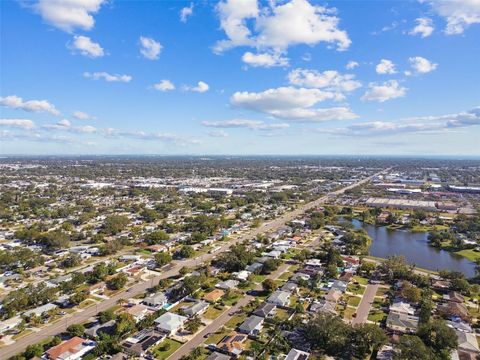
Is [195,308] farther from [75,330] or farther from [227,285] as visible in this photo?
→ [75,330]

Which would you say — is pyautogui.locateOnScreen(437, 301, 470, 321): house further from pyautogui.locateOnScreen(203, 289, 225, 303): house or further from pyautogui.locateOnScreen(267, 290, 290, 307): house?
pyautogui.locateOnScreen(203, 289, 225, 303): house

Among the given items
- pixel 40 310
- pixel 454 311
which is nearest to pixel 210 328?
pixel 40 310

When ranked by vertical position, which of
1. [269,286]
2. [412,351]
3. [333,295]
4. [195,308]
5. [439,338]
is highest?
[412,351]

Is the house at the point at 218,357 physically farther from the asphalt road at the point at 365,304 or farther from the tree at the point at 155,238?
the tree at the point at 155,238

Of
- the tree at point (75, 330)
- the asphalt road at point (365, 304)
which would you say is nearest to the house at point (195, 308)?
the tree at point (75, 330)

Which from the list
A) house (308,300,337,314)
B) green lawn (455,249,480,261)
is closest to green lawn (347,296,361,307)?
house (308,300,337,314)

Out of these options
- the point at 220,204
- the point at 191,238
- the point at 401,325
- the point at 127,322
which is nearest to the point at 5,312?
the point at 127,322

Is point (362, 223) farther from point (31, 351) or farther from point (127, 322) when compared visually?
point (31, 351)
